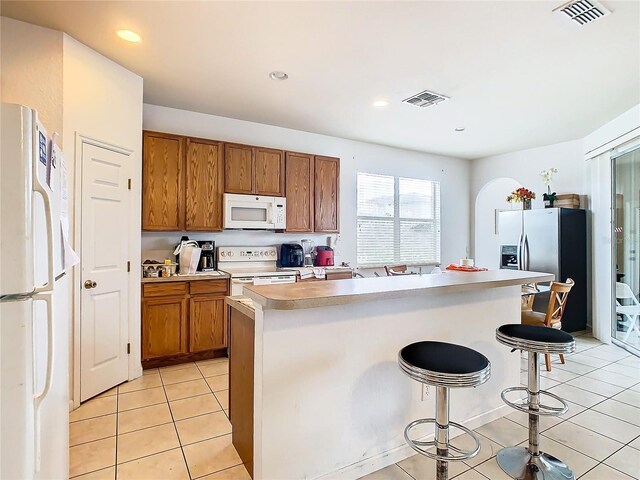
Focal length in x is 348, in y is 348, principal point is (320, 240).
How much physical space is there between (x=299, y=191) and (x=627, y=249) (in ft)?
13.5

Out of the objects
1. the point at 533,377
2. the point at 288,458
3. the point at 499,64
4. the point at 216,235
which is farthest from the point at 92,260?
the point at 499,64

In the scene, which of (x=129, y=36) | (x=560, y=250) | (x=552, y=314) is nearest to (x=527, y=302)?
(x=552, y=314)

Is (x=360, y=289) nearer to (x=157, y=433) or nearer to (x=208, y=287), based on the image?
(x=157, y=433)

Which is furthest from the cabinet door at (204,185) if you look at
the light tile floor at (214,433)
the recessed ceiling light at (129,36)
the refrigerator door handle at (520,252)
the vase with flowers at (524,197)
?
the vase with flowers at (524,197)

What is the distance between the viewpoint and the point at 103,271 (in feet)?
9.87

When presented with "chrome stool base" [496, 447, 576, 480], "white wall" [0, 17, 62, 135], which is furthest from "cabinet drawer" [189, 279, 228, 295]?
"chrome stool base" [496, 447, 576, 480]

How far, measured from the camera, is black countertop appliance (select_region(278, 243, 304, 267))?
4594 millimetres

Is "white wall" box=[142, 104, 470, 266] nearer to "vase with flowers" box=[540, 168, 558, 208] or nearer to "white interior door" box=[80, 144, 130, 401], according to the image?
"white interior door" box=[80, 144, 130, 401]

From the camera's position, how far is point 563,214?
4688 millimetres

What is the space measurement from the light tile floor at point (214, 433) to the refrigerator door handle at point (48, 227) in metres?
1.35

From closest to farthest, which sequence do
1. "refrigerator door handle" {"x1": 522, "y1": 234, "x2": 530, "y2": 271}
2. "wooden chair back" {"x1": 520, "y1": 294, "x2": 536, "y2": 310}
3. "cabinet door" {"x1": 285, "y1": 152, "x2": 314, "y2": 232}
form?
"wooden chair back" {"x1": 520, "y1": 294, "x2": 536, "y2": 310} → "cabinet door" {"x1": 285, "y1": 152, "x2": 314, "y2": 232} → "refrigerator door handle" {"x1": 522, "y1": 234, "x2": 530, "y2": 271}

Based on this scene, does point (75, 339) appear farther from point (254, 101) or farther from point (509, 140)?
point (509, 140)

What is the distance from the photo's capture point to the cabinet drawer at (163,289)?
3.40 metres

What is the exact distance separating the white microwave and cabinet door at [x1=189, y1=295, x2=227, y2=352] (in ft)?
2.94
